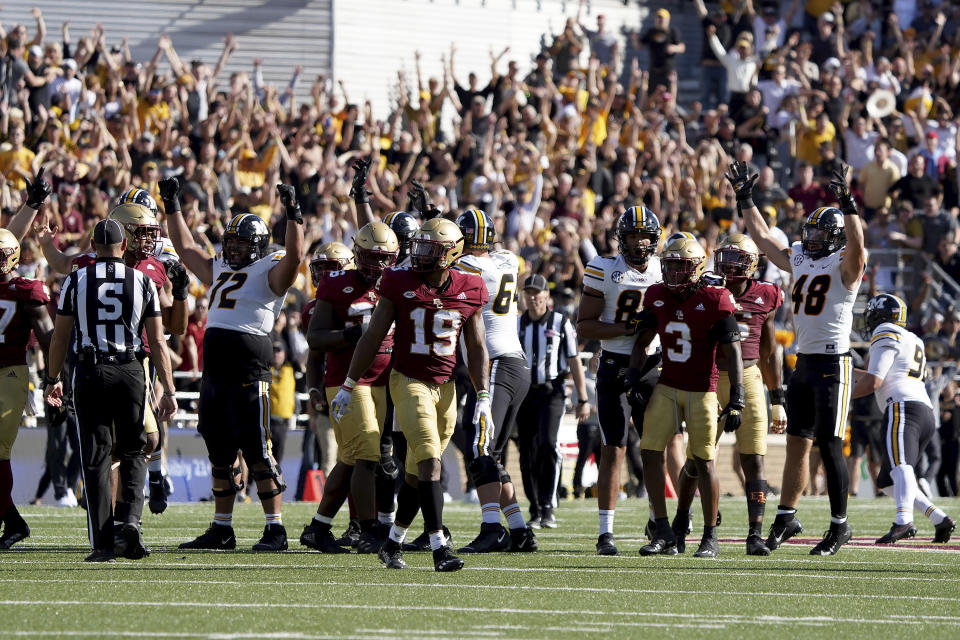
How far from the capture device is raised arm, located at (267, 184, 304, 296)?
9.72 meters

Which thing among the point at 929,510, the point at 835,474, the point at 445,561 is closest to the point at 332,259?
the point at 445,561

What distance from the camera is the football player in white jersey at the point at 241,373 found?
33.2 ft

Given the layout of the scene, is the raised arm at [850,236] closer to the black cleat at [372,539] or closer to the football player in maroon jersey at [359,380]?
the football player in maroon jersey at [359,380]

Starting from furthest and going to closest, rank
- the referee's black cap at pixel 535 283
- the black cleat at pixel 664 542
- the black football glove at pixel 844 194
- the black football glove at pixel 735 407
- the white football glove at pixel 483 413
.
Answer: the referee's black cap at pixel 535 283 < the black cleat at pixel 664 542 < the black football glove at pixel 844 194 < the black football glove at pixel 735 407 < the white football glove at pixel 483 413

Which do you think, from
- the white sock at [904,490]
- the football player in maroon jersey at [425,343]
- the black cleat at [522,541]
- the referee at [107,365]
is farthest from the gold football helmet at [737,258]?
the referee at [107,365]

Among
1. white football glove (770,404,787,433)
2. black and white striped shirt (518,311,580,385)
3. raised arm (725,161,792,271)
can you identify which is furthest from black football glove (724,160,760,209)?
black and white striped shirt (518,311,580,385)

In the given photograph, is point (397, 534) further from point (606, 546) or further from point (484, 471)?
point (606, 546)

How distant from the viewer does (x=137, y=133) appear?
19.7m

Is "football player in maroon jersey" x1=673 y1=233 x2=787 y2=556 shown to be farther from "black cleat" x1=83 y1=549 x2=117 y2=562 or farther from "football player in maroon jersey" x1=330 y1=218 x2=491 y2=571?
"black cleat" x1=83 y1=549 x2=117 y2=562

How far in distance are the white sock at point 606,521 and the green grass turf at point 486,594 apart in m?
0.20

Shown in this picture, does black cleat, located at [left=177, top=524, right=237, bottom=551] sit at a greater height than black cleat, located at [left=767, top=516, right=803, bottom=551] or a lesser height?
lesser

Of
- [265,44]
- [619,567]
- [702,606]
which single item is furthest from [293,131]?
[702,606]

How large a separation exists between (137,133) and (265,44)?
6.39m

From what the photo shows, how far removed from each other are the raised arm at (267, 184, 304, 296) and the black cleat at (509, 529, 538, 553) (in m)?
2.03
